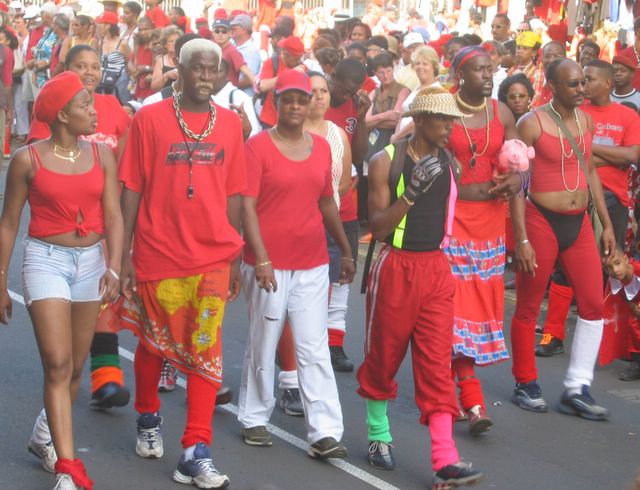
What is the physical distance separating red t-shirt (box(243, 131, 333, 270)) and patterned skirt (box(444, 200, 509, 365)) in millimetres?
971

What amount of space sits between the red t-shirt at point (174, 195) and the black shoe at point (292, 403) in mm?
1521

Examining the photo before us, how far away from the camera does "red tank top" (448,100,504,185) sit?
23.8ft

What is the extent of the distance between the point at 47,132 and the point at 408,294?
2.06 m

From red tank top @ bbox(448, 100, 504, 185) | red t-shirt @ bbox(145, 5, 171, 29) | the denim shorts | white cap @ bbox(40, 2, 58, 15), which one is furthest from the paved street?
white cap @ bbox(40, 2, 58, 15)

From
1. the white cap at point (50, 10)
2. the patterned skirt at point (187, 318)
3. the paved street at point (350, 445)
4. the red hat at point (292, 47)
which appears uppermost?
the white cap at point (50, 10)

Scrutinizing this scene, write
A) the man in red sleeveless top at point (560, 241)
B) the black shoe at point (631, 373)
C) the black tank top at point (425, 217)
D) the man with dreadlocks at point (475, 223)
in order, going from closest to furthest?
1. the black tank top at point (425, 217)
2. the man with dreadlocks at point (475, 223)
3. the man in red sleeveless top at point (560, 241)
4. the black shoe at point (631, 373)

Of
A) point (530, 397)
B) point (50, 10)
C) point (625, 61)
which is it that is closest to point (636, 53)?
point (625, 61)

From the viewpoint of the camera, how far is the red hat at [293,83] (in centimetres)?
663

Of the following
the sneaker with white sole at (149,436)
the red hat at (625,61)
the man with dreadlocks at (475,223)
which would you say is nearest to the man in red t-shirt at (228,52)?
the red hat at (625,61)

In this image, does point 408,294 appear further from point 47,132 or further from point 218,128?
point 47,132

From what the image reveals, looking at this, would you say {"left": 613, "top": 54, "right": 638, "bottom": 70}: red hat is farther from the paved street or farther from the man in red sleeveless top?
the paved street

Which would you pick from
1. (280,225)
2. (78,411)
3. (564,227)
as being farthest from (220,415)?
(564,227)

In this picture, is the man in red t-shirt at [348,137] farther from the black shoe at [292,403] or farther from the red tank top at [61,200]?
the red tank top at [61,200]

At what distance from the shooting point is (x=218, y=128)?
619cm
